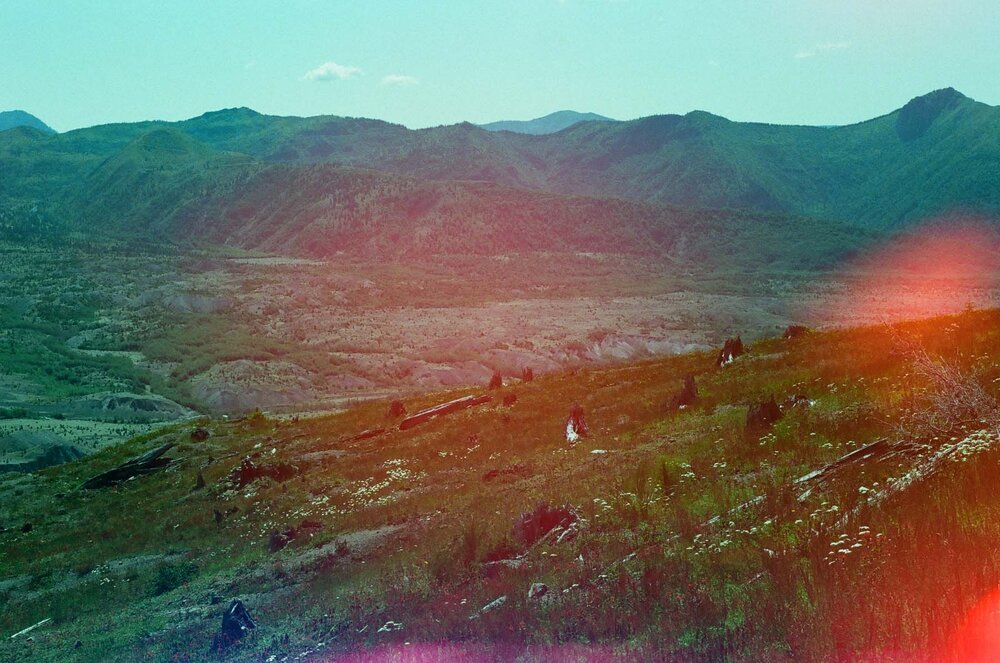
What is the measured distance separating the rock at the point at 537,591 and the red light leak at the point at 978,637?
15.2 ft

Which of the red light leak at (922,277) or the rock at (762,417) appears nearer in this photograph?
the rock at (762,417)

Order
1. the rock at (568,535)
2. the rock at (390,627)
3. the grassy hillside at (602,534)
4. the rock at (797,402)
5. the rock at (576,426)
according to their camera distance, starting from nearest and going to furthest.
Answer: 1. the grassy hillside at (602,534)
2. the rock at (390,627)
3. the rock at (568,535)
4. the rock at (797,402)
5. the rock at (576,426)

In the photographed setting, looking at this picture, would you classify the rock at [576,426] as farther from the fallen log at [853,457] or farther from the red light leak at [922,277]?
the red light leak at [922,277]

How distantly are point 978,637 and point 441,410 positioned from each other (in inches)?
852

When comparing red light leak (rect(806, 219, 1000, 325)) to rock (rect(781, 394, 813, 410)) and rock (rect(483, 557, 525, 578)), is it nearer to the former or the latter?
rock (rect(781, 394, 813, 410))

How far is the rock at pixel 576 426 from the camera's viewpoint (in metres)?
18.3

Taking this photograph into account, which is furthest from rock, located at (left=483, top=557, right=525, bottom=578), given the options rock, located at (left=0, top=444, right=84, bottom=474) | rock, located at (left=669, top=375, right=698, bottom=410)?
rock, located at (left=0, top=444, right=84, bottom=474)

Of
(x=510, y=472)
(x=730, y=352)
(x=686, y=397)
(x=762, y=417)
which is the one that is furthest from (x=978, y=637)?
(x=730, y=352)

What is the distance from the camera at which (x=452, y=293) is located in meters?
95.6

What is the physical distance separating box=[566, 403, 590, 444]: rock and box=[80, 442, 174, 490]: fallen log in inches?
670

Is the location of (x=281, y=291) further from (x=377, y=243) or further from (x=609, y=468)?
(x=609, y=468)

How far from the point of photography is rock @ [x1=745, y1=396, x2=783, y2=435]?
14117mm

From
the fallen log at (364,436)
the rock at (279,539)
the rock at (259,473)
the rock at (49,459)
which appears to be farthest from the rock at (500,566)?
the rock at (49,459)

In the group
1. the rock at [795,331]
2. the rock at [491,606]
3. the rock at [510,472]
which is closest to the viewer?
the rock at [491,606]
